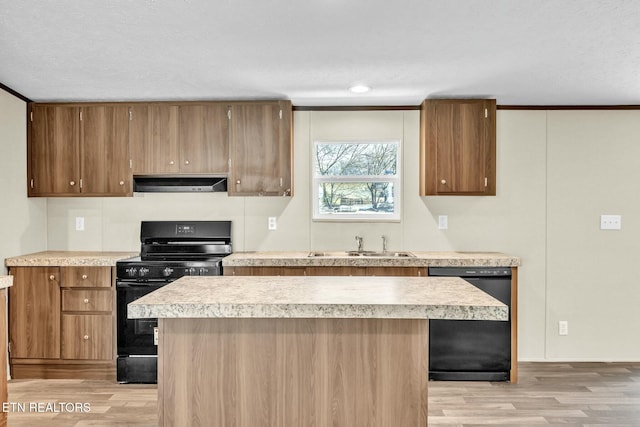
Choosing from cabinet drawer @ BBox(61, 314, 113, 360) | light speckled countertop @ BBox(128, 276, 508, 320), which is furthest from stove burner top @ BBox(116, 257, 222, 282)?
light speckled countertop @ BBox(128, 276, 508, 320)

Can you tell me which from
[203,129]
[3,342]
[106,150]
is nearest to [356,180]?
[203,129]

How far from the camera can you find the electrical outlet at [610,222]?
4223 millimetres

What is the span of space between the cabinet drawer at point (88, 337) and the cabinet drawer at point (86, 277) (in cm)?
24

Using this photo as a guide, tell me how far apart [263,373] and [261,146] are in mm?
2414

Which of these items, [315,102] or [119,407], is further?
[315,102]

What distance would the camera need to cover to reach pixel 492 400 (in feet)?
10.9

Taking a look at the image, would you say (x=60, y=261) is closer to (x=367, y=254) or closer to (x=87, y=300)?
(x=87, y=300)

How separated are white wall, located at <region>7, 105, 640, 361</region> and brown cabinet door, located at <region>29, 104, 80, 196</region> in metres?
0.27

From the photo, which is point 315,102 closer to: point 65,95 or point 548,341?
Result: point 65,95

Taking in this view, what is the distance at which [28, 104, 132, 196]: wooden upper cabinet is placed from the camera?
407 cm

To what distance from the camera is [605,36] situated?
2631 mm

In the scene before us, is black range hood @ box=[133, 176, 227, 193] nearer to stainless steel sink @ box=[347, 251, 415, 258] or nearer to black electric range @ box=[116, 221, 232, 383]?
black electric range @ box=[116, 221, 232, 383]

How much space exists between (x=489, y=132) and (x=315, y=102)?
1.47m

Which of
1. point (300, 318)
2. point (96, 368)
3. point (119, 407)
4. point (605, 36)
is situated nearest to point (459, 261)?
point (605, 36)
